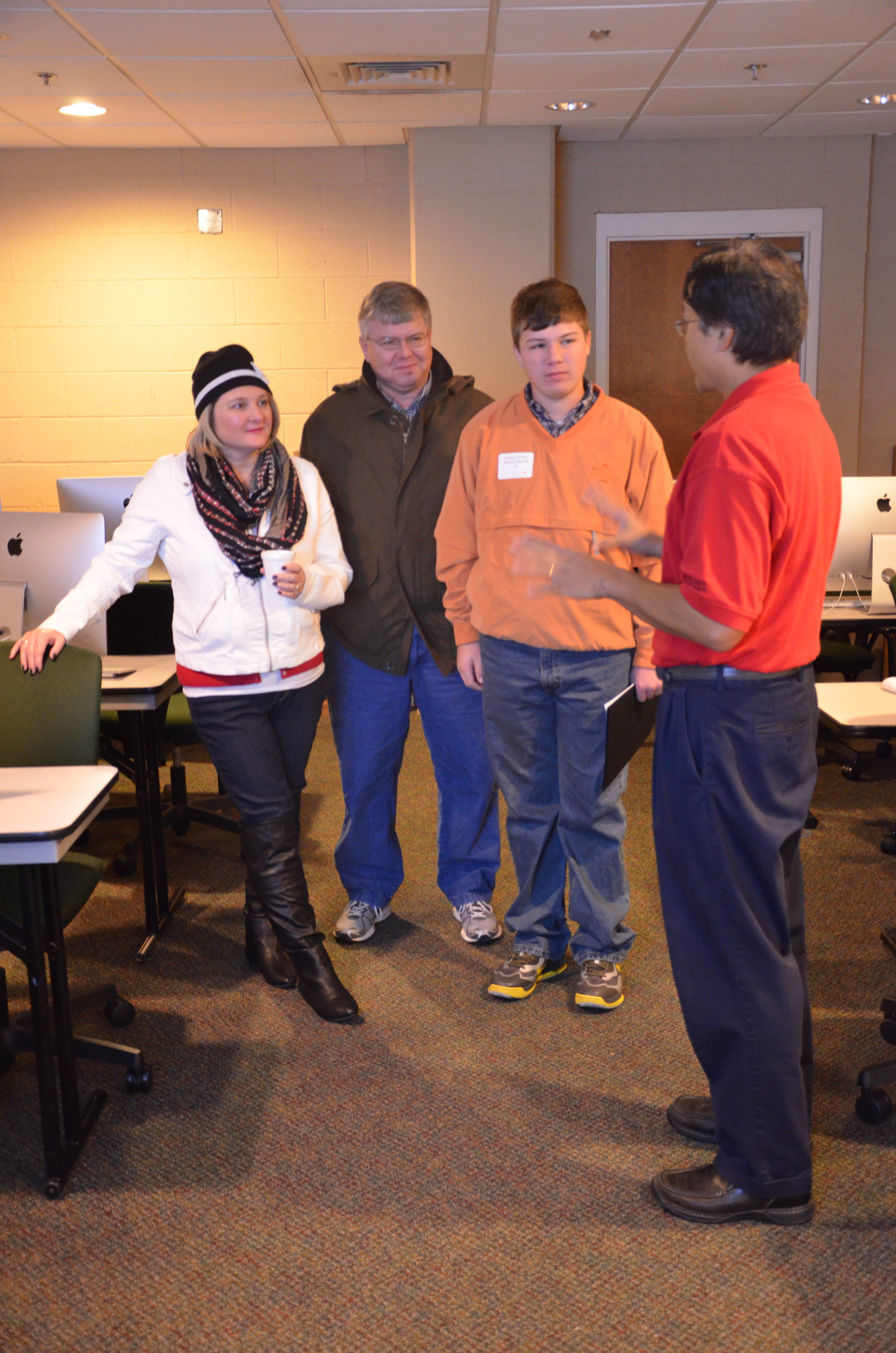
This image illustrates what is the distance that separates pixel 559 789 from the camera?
2.44m

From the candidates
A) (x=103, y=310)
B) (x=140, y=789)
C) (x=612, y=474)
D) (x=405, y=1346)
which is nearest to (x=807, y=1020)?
(x=405, y=1346)

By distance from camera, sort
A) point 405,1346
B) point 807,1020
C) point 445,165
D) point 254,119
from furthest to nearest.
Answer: point 445,165 < point 254,119 < point 807,1020 < point 405,1346

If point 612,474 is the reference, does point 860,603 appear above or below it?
below

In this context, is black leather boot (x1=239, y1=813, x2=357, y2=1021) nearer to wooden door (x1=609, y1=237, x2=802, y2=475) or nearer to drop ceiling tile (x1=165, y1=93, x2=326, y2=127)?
drop ceiling tile (x1=165, y1=93, x2=326, y2=127)

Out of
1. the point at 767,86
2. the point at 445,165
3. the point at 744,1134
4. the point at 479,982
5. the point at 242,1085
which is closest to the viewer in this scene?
the point at 744,1134

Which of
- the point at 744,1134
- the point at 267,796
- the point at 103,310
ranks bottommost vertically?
the point at 744,1134

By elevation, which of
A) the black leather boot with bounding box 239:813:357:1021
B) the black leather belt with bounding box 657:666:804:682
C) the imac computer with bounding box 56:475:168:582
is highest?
the imac computer with bounding box 56:475:168:582

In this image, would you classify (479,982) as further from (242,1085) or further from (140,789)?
(140,789)

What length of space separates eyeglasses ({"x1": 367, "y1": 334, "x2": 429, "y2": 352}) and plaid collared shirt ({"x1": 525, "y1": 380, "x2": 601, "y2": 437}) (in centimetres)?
34

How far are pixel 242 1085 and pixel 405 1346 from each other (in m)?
0.76

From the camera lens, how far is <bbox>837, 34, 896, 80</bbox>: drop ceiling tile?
162 inches

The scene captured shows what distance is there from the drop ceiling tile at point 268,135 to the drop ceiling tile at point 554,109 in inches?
32.2

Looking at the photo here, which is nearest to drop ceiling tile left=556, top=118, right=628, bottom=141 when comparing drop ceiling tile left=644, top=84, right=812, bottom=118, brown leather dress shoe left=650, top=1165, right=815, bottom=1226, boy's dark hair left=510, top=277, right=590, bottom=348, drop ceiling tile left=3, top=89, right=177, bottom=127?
drop ceiling tile left=644, top=84, right=812, bottom=118

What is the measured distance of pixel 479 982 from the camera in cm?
261
